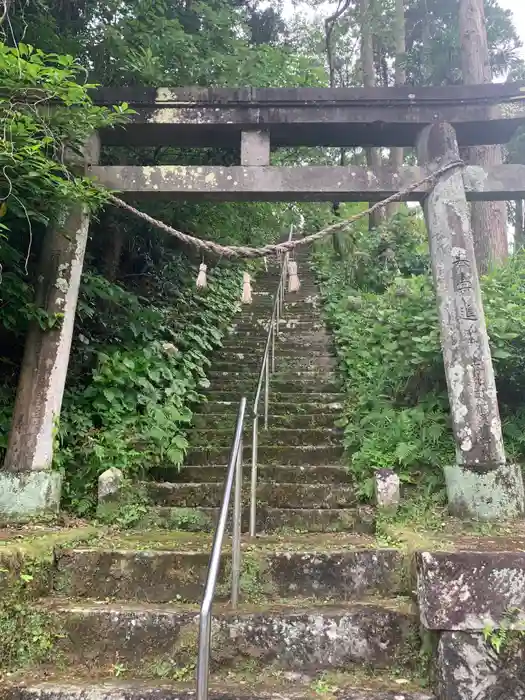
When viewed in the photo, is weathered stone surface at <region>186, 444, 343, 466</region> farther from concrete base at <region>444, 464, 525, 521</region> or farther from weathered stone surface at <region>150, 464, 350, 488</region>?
concrete base at <region>444, 464, 525, 521</region>

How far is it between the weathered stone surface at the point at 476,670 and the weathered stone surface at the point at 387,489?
1.39 meters

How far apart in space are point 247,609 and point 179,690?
22.2 inches

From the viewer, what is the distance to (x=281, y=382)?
6.69 meters

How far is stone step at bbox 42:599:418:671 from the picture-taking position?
9.18ft

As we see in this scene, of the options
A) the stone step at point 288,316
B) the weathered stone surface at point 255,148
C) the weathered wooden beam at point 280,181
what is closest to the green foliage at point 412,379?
the weathered wooden beam at point 280,181

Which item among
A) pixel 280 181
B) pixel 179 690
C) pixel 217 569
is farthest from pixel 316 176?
pixel 179 690

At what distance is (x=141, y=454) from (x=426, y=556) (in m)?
2.68

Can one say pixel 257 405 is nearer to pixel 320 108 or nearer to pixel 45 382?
pixel 45 382

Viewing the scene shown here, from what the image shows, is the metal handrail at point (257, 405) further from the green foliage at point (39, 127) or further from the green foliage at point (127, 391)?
the green foliage at point (39, 127)

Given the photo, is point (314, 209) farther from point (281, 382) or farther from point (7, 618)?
point (7, 618)

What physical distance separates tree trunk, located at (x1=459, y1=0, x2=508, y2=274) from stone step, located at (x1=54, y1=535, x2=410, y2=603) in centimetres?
604

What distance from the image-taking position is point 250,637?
9.29ft

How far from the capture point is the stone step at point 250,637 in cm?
280

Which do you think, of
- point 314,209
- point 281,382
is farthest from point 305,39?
point 281,382
